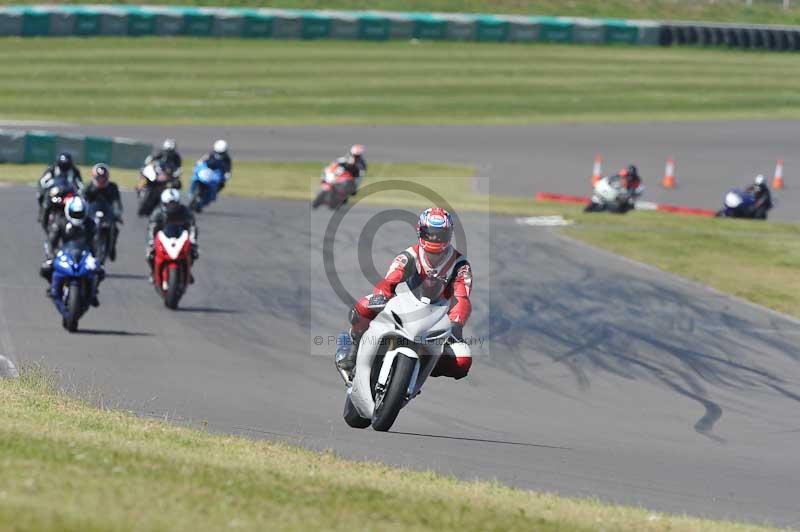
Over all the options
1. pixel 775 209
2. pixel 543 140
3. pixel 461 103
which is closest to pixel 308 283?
pixel 775 209

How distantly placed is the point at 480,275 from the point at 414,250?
11360mm

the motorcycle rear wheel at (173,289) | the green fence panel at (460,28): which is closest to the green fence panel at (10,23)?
the green fence panel at (460,28)

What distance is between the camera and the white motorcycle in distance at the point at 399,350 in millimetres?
10430

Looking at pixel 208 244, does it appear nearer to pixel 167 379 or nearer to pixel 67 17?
pixel 167 379

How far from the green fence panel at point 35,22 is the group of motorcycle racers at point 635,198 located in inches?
1183

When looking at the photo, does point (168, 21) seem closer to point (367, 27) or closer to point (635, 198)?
point (367, 27)

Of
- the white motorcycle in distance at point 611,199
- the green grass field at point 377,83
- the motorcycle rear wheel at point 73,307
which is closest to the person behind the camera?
the motorcycle rear wheel at point 73,307

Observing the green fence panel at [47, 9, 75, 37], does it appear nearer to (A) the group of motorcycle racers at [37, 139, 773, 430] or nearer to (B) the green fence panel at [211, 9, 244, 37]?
(B) the green fence panel at [211, 9, 244, 37]

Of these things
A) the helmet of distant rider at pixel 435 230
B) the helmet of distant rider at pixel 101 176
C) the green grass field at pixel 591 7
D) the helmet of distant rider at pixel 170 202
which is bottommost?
the helmet of distant rider at pixel 170 202

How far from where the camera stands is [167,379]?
1385cm

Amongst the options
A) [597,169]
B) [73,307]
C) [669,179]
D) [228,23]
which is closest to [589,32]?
[228,23]

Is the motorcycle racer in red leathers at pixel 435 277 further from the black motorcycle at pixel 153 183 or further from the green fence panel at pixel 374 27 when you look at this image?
the green fence panel at pixel 374 27

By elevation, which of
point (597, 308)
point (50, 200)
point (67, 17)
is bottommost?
point (597, 308)

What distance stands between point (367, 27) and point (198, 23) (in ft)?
23.7
